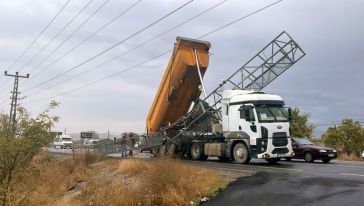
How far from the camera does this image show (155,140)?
90.0 ft

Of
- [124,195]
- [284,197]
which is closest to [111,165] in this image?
[124,195]

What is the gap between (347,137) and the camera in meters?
36.2

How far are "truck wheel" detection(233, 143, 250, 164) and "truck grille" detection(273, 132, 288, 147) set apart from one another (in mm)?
1370

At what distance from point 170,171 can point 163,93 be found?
44.5 ft

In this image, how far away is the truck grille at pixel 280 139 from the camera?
20016 millimetres

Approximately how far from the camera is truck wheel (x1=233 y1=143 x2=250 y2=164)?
20.7 meters

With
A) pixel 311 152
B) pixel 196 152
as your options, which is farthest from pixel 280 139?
pixel 196 152

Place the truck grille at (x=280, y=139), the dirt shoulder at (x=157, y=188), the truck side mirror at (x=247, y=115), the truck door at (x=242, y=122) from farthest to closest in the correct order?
1. the truck side mirror at (x=247, y=115)
2. the truck door at (x=242, y=122)
3. the truck grille at (x=280, y=139)
4. the dirt shoulder at (x=157, y=188)

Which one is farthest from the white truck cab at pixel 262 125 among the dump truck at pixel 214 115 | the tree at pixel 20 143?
the tree at pixel 20 143

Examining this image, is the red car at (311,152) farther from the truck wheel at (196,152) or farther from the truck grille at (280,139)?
the truck wheel at (196,152)

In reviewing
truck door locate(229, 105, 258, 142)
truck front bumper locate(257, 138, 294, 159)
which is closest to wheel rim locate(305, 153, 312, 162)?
truck front bumper locate(257, 138, 294, 159)

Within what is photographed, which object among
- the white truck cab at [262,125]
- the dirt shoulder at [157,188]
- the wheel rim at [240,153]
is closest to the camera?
the dirt shoulder at [157,188]

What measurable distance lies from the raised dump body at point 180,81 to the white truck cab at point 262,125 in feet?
12.4

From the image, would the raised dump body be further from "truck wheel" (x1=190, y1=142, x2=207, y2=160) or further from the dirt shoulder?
the dirt shoulder
